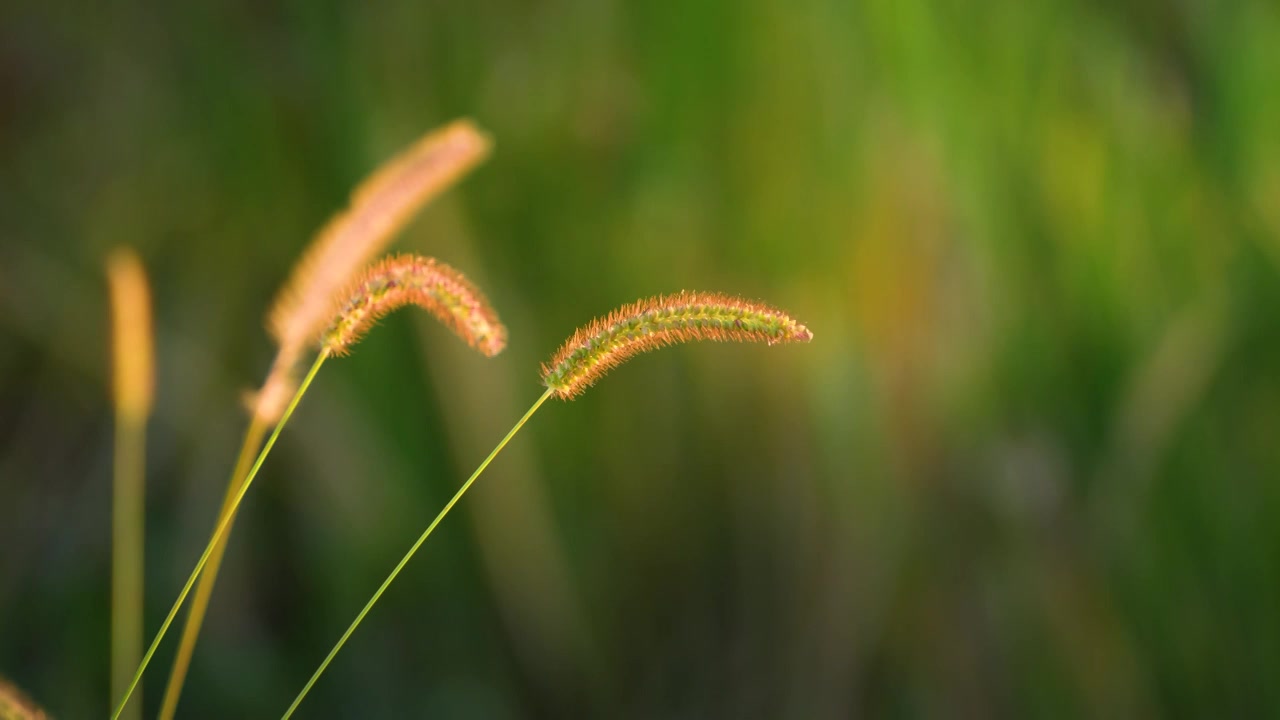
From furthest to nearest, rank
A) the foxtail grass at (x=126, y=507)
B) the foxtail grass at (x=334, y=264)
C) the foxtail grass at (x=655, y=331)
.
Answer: the foxtail grass at (x=126, y=507)
the foxtail grass at (x=334, y=264)
the foxtail grass at (x=655, y=331)

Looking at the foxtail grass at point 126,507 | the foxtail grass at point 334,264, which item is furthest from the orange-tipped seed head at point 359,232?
the foxtail grass at point 126,507

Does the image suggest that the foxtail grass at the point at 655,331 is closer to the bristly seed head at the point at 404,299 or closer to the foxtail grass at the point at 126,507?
the bristly seed head at the point at 404,299

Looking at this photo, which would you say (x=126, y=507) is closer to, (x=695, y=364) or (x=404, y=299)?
(x=695, y=364)

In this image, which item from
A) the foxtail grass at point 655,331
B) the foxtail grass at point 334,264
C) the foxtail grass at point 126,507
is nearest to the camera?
the foxtail grass at point 655,331

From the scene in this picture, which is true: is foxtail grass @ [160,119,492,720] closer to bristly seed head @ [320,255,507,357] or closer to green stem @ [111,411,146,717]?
bristly seed head @ [320,255,507,357]

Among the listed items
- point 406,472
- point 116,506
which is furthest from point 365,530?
point 116,506

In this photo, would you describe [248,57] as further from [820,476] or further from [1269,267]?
[1269,267]
